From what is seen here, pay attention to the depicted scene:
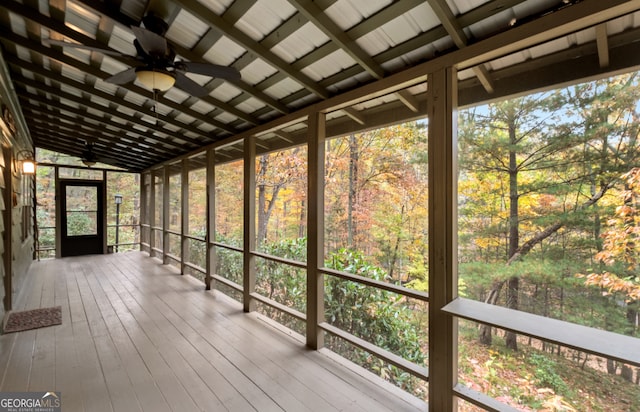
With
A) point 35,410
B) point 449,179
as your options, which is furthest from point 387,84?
point 35,410

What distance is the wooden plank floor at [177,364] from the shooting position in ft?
7.60

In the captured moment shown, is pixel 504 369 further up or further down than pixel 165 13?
further down

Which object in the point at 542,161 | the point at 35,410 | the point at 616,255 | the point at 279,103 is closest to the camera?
the point at 35,410

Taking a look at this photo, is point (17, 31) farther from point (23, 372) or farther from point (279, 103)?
point (23, 372)

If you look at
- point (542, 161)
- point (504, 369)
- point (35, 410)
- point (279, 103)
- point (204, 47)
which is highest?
point (204, 47)

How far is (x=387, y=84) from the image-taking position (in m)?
2.45

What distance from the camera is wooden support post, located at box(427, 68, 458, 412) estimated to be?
2068mm

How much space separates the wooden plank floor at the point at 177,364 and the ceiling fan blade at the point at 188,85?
2632 millimetres

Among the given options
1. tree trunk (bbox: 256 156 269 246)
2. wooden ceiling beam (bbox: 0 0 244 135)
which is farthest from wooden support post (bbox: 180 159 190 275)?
tree trunk (bbox: 256 156 269 246)

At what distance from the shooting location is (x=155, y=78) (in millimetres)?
2285

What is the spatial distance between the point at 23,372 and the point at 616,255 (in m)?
5.71

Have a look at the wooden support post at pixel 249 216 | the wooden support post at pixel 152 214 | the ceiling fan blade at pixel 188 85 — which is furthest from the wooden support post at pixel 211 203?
the wooden support post at pixel 152 214

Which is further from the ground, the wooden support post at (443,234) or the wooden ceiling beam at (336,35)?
the wooden ceiling beam at (336,35)

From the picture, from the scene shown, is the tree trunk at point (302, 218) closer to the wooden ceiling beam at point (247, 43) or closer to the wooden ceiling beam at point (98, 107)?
the wooden ceiling beam at point (98, 107)
